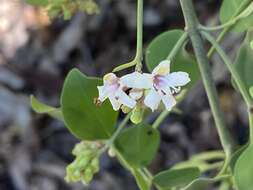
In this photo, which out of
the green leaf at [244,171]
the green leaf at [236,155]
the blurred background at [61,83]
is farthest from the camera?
the blurred background at [61,83]

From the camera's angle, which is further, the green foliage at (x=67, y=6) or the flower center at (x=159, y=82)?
the green foliage at (x=67, y=6)

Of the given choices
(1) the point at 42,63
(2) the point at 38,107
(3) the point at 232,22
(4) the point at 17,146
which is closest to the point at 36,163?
(4) the point at 17,146

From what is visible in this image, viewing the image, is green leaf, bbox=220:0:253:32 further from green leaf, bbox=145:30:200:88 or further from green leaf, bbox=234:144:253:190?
green leaf, bbox=234:144:253:190

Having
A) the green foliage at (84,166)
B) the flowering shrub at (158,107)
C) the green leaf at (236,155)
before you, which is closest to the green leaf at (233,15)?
the flowering shrub at (158,107)

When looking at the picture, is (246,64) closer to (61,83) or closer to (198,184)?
(198,184)

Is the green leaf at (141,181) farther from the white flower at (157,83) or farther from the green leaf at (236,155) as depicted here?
the white flower at (157,83)

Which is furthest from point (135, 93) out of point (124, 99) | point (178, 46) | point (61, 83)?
point (61, 83)

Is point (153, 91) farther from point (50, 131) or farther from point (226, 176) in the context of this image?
point (50, 131)
